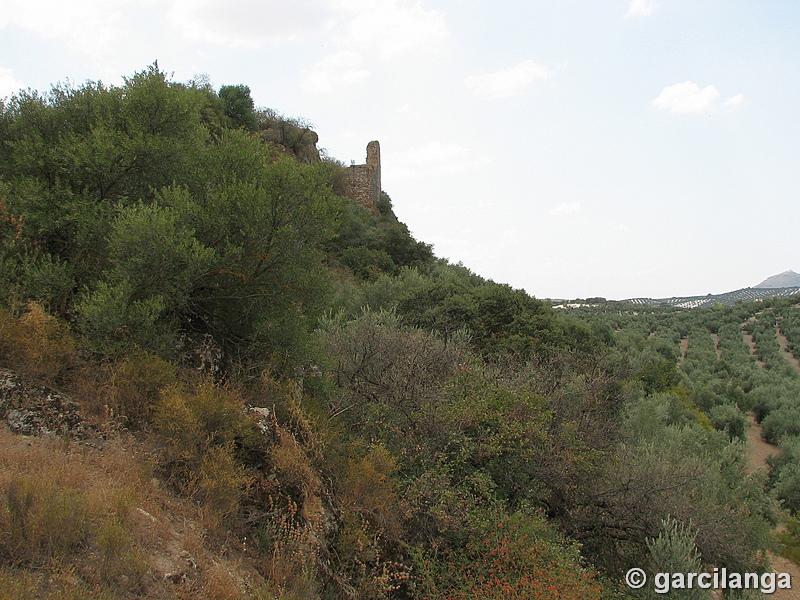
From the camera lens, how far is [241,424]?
4750 mm

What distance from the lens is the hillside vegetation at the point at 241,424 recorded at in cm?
362

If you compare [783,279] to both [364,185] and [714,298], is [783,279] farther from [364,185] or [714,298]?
[364,185]

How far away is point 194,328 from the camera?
638 cm

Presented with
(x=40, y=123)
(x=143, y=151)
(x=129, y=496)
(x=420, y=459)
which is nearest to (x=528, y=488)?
(x=420, y=459)

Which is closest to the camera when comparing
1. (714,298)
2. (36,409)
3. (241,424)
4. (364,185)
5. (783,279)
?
(36,409)

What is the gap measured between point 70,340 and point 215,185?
2.69m

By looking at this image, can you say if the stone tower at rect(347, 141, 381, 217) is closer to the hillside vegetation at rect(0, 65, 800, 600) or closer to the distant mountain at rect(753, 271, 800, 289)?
the hillside vegetation at rect(0, 65, 800, 600)

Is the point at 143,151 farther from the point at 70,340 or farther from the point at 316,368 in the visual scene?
the point at 316,368

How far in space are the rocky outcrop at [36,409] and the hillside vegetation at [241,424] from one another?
A: 0.02 meters

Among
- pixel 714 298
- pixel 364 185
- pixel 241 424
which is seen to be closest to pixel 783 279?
pixel 714 298

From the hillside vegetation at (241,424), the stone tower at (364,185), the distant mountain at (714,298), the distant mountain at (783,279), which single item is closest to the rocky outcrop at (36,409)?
the hillside vegetation at (241,424)

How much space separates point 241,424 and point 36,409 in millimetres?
1779

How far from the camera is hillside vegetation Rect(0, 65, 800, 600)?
362 centimetres

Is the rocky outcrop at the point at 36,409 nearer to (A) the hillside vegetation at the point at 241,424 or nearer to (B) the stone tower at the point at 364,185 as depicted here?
(A) the hillside vegetation at the point at 241,424
